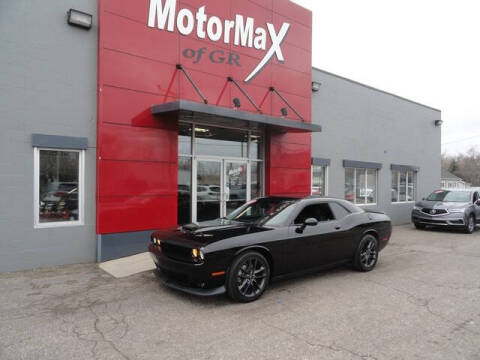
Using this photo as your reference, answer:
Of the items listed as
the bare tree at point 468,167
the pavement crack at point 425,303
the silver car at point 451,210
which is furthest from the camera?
the bare tree at point 468,167

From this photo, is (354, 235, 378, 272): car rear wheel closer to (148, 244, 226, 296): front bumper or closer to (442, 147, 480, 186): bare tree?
(148, 244, 226, 296): front bumper

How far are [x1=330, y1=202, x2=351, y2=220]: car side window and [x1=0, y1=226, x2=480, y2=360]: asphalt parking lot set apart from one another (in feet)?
3.55

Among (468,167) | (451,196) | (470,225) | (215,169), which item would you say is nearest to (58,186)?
(215,169)

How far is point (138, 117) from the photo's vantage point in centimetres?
768

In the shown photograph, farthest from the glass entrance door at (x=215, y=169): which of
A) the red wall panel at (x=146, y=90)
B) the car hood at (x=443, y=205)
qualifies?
the car hood at (x=443, y=205)

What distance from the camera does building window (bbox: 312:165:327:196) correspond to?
484 inches

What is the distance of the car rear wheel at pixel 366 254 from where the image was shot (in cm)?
642

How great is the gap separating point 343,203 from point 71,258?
5517 millimetres

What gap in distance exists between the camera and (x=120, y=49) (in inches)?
293

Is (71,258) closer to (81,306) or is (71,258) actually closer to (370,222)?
(81,306)

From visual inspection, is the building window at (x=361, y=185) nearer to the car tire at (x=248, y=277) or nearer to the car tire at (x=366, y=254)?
the car tire at (x=366, y=254)

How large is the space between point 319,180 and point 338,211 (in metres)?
6.15

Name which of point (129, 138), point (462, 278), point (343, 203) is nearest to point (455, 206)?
point (462, 278)

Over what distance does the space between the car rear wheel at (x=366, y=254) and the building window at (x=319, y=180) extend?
5597 mm
